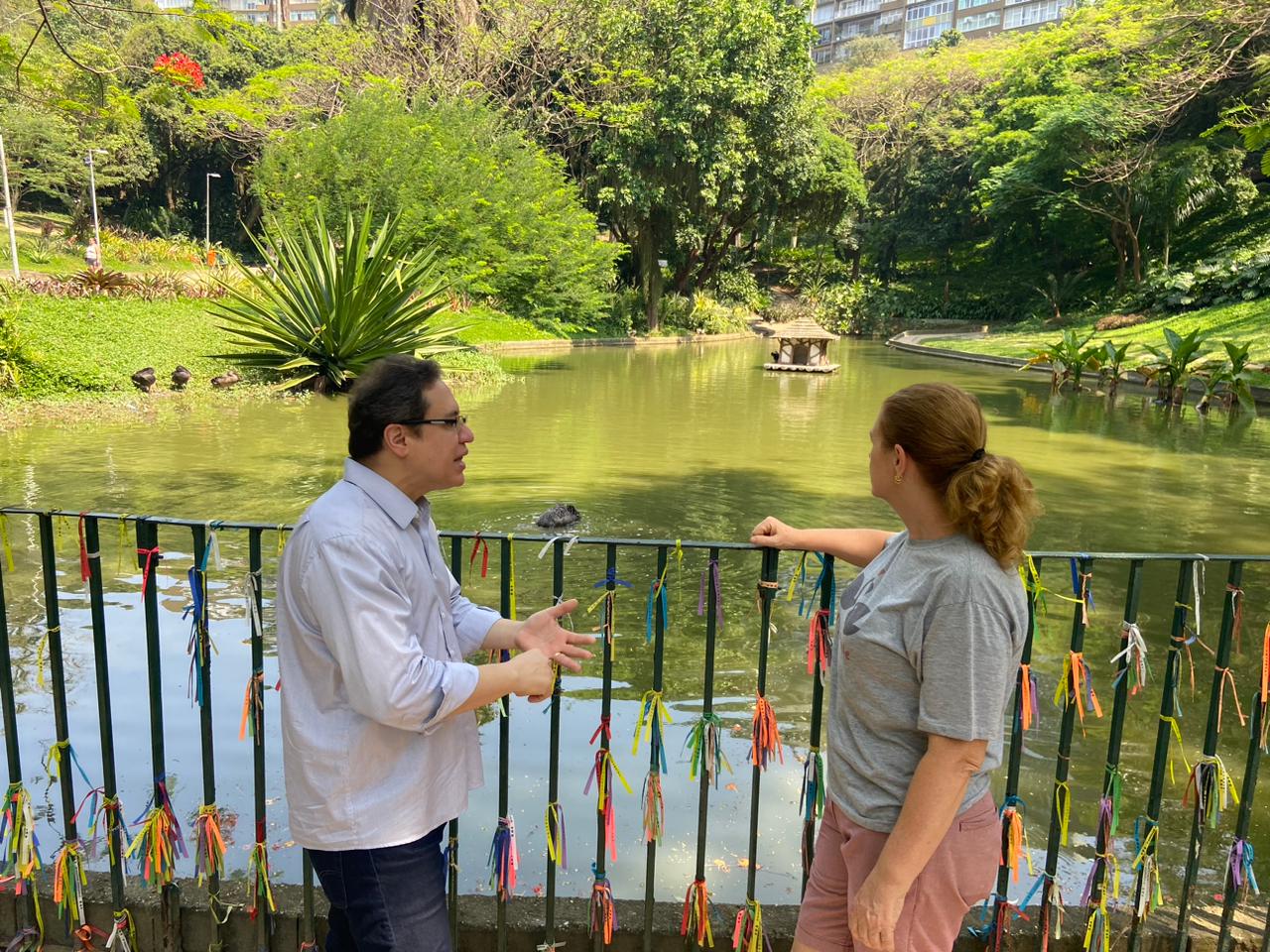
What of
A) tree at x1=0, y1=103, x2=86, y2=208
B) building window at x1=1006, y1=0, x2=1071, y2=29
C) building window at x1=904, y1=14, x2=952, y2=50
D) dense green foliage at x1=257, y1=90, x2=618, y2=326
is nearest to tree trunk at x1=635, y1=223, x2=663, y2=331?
dense green foliage at x1=257, y1=90, x2=618, y2=326

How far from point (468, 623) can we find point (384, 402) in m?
0.53

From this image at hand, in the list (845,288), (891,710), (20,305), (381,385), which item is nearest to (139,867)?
(381,385)

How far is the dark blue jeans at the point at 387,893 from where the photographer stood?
1.79m

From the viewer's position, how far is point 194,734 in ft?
14.1

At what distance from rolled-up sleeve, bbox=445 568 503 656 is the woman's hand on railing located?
0.59 metres

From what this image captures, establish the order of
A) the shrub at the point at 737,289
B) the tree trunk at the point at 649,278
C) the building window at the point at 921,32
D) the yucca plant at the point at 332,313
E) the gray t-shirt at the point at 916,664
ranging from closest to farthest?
the gray t-shirt at the point at 916,664 < the yucca plant at the point at 332,313 < the tree trunk at the point at 649,278 < the shrub at the point at 737,289 < the building window at the point at 921,32

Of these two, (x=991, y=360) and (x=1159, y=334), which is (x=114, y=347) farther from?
(x=1159, y=334)

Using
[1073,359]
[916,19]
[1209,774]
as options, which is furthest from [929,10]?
[1209,774]

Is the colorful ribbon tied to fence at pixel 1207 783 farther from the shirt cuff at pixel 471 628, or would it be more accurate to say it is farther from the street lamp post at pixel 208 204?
the street lamp post at pixel 208 204

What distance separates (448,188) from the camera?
22.7m

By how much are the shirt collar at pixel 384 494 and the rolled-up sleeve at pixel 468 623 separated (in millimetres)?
306

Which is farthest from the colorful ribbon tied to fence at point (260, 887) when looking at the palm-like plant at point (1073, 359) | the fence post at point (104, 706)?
the palm-like plant at point (1073, 359)

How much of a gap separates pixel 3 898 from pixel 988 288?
141 ft

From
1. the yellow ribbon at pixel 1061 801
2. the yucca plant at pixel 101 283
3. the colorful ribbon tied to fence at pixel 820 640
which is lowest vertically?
the yellow ribbon at pixel 1061 801
